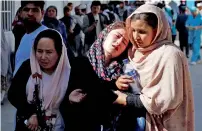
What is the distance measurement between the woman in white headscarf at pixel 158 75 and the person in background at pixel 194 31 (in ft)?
38.1

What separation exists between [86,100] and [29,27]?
1.66m

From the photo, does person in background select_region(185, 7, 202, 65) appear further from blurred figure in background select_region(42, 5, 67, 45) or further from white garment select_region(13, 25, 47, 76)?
white garment select_region(13, 25, 47, 76)

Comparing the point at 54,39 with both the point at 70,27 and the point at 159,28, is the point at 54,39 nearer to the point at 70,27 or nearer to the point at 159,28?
the point at 159,28

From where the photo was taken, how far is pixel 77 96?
8.84ft

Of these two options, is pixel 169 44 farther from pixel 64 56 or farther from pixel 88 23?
pixel 88 23

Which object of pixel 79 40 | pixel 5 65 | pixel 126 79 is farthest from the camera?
pixel 79 40

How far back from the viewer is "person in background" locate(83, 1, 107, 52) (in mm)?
10844

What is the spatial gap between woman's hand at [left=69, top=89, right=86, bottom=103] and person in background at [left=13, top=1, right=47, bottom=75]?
123 centimetres

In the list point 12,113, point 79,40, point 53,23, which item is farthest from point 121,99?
point 79,40

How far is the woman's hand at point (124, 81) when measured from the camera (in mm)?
2551

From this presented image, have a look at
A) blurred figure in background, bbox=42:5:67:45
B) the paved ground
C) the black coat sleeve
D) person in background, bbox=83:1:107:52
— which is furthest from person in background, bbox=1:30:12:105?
the black coat sleeve

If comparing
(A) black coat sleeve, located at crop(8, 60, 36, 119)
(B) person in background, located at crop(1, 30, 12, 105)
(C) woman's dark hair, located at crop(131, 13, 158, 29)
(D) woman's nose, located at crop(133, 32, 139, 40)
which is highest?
(C) woman's dark hair, located at crop(131, 13, 158, 29)

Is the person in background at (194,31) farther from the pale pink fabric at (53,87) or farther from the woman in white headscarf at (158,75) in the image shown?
the woman in white headscarf at (158,75)

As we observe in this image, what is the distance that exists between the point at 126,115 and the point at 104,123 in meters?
0.13
